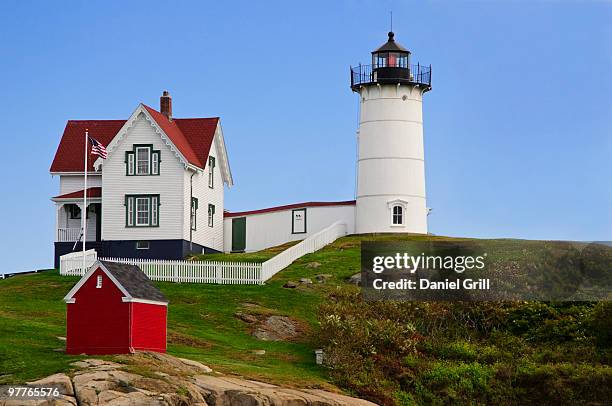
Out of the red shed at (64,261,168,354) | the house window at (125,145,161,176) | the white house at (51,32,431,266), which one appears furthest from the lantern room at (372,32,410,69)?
the red shed at (64,261,168,354)

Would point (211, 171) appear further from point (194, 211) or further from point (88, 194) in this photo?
point (88, 194)

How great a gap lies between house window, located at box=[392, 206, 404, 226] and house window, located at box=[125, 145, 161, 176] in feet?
43.5

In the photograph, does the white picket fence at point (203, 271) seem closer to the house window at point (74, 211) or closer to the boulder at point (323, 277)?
the boulder at point (323, 277)

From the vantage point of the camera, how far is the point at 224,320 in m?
48.9

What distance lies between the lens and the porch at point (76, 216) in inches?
2534

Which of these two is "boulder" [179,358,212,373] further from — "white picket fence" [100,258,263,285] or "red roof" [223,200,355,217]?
"red roof" [223,200,355,217]

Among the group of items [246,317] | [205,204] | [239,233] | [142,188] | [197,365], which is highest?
[142,188]

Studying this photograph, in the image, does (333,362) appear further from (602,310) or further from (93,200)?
(93,200)

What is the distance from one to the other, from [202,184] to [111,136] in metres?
5.61

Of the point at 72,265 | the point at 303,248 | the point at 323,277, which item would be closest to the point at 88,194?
the point at 72,265

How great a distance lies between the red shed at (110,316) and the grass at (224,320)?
2.84 feet

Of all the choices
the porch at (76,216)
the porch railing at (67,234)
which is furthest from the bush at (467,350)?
the porch railing at (67,234)

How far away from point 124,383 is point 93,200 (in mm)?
30735

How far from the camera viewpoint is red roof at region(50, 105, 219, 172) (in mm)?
65625
